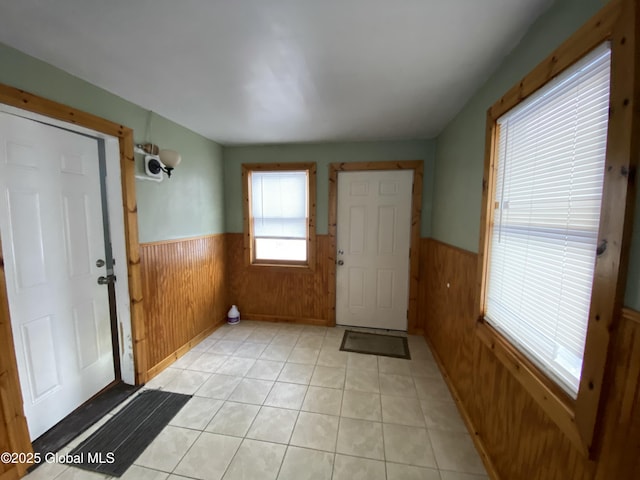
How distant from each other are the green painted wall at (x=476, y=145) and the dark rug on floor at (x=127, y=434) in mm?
2474

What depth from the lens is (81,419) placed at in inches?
68.7

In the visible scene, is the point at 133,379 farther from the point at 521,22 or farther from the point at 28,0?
the point at 521,22

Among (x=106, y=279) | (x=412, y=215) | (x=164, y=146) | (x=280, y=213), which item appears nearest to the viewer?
(x=106, y=279)

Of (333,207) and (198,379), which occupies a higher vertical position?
(333,207)

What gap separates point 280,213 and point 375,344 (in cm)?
200

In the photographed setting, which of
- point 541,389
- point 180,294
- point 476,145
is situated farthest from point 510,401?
point 180,294

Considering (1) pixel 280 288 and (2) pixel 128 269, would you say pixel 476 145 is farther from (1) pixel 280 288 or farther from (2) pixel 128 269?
(2) pixel 128 269

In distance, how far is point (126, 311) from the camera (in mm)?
2057

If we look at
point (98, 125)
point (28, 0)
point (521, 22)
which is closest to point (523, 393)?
point (521, 22)

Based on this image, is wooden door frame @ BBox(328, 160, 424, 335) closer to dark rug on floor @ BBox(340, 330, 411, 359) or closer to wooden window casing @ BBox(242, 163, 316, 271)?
wooden window casing @ BBox(242, 163, 316, 271)

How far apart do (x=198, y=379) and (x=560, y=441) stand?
2420 millimetres

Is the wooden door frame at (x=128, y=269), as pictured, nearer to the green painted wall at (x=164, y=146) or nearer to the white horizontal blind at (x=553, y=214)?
the green painted wall at (x=164, y=146)

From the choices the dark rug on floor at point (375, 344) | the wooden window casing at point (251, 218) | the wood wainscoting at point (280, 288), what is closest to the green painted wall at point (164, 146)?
the wooden window casing at point (251, 218)

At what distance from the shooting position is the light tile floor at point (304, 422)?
1.43 meters
